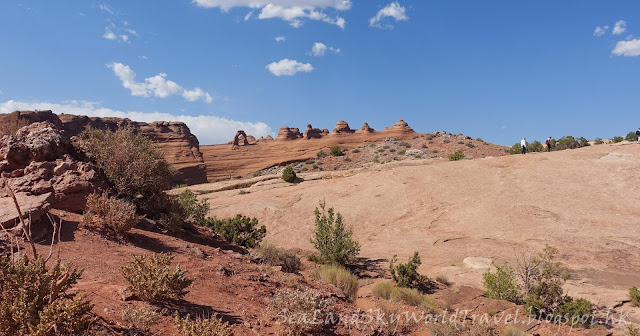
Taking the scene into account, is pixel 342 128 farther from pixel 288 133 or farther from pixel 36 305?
pixel 36 305

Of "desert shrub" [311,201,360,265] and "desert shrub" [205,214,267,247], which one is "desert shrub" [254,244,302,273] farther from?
"desert shrub" [205,214,267,247]

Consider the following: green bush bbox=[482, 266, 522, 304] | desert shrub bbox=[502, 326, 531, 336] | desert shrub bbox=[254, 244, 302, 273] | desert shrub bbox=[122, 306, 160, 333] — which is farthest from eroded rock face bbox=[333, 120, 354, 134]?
desert shrub bbox=[122, 306, 160, 333]

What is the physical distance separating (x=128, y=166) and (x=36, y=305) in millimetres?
6776

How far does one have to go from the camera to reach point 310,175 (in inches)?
1176

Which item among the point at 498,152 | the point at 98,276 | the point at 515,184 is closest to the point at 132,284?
the point at 98,276

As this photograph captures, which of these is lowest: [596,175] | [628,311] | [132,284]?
[628,311]

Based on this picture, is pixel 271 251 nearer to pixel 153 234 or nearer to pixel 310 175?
pixel 153 234

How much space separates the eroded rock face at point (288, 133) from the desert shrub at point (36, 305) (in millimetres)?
67914

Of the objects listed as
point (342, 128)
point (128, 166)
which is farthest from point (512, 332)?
point (342, 128)

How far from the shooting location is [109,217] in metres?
7.70

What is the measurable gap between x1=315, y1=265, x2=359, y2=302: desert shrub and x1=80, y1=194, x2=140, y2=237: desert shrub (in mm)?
4513

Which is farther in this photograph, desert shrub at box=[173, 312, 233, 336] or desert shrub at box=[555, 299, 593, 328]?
desert shrub at box=[555, 299, 593, 328]

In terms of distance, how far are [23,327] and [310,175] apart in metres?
26.6

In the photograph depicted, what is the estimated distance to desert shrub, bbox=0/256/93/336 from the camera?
331 cm
